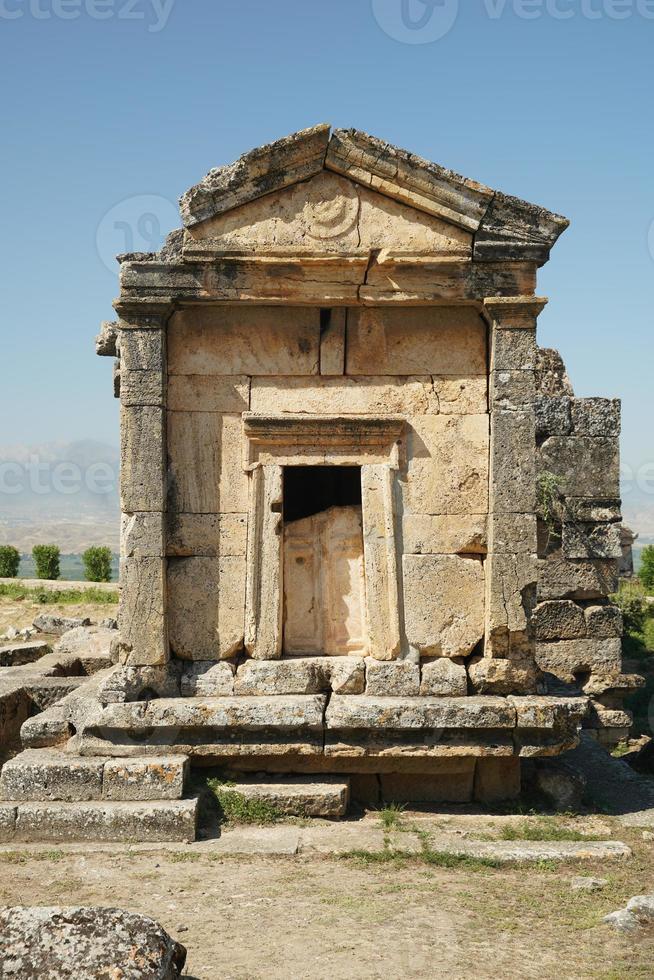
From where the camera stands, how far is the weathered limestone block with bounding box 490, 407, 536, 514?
7.33 metres

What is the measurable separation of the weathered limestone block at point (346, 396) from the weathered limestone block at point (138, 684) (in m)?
2.13

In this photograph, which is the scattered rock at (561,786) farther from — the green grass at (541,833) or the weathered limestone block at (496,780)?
the green grass at (541,833)

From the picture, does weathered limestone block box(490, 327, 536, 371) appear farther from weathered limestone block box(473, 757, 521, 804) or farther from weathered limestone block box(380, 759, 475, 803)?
weathered limestone block box(380, 759, 475, 803)

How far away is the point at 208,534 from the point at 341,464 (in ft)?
3.79

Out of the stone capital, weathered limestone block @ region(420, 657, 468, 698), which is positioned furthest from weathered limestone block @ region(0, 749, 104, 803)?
the stone capital

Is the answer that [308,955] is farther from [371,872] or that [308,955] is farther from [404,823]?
[404,823]

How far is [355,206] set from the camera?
24.0 feet

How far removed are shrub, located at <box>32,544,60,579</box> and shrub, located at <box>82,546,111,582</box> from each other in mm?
822

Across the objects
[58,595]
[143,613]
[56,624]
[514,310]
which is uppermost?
[514,310]

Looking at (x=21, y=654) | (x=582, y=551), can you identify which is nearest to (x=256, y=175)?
(x=582, y=551)

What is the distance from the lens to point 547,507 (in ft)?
37.5

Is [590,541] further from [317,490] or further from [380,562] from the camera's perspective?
[380,562]

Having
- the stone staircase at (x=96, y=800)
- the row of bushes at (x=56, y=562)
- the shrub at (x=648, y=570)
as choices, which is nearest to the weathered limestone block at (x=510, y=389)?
A: the stone staircase at (x=96, y=800)

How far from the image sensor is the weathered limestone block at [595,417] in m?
11.5
